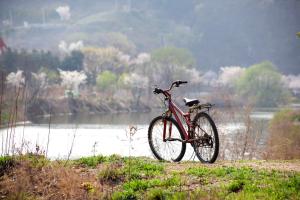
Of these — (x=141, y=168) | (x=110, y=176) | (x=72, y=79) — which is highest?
(x=72, y=79)

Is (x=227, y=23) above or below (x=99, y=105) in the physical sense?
above

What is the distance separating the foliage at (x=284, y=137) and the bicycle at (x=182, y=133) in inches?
462

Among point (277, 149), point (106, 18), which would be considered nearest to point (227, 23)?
point (106, 18)

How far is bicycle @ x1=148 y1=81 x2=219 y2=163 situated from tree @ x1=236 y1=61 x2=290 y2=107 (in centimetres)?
6607

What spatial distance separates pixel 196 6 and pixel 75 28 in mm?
49246

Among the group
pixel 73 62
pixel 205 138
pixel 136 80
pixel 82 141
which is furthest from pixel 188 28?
pixel 205 138

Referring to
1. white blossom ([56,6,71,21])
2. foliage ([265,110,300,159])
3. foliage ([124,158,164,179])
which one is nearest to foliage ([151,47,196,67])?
foliage ([265,110,300,159])

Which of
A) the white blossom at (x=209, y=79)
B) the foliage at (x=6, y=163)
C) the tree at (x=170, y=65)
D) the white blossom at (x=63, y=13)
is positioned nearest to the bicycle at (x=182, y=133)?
the foliage at (x=6, y=163)

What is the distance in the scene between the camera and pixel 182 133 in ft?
31.2

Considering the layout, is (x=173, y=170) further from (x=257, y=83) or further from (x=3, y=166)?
(x=257, y=83)

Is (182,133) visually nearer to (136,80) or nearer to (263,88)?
(263,88)

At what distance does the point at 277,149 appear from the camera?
2455cm

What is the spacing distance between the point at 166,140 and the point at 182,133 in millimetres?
594

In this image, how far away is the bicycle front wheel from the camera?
984cm
